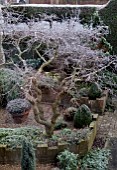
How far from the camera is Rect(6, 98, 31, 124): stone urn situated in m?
9.27

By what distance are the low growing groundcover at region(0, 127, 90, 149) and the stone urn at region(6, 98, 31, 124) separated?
46.4 inches

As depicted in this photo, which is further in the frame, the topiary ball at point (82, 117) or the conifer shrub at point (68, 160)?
the topiary ball at point (82, 117)

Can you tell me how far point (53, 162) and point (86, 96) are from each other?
9.94ft

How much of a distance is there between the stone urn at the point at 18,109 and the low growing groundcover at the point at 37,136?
118 centimetres

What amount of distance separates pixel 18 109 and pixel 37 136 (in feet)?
5.04

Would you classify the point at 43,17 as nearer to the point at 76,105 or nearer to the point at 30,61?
the point at 30,61

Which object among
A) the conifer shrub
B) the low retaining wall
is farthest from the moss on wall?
the conifer shrub

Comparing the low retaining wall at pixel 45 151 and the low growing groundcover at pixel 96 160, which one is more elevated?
the low retaining wall at pixel 45 151

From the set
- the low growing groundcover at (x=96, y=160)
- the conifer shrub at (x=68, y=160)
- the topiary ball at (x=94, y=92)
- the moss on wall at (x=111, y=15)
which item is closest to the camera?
the conifer shrub at (x=68, y=160)

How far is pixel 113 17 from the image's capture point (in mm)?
12016

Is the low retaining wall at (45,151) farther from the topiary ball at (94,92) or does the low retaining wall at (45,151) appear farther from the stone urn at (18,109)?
the topiary ball at (94,92)

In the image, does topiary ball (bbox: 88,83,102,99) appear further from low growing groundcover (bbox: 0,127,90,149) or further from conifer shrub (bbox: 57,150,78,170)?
conifer shrub (bbox: 57,150,78,170)

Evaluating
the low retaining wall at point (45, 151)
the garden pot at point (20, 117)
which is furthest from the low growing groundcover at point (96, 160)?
the garden pot at point (20, 117)

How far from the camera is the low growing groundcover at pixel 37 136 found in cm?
759
